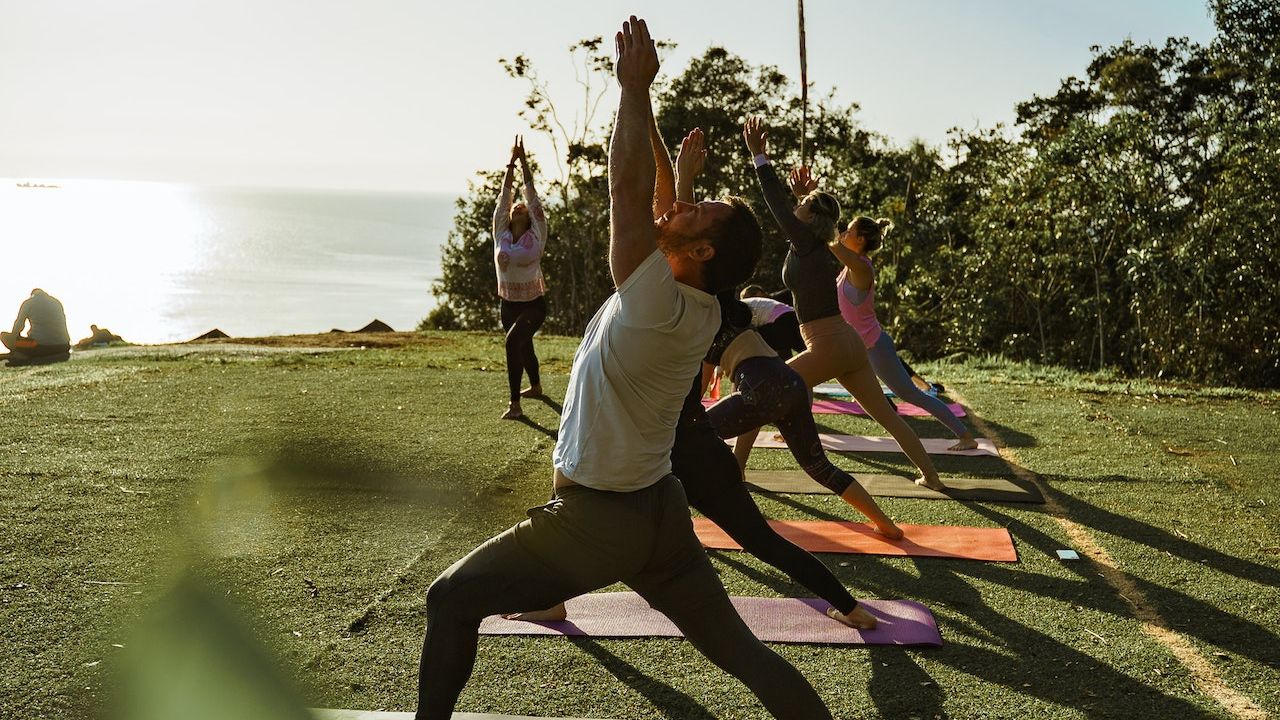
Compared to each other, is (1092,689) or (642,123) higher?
(642,123)

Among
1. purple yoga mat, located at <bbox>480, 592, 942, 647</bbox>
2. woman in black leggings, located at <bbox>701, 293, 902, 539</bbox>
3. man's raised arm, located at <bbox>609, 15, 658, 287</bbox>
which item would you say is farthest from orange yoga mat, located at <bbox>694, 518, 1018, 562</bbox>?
man's raised arm, located at <bbox>609, 15, 658, 287</bbox>

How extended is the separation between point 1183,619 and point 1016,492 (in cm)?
219

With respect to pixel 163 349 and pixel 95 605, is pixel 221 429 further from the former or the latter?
pixel 163 349

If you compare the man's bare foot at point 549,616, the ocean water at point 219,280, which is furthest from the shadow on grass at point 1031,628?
the ocean water at point 219,280

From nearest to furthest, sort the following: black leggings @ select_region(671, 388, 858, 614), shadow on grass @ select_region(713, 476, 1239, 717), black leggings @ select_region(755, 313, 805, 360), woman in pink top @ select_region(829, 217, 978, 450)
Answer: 1. shadow on grass @ select_region(713, 476, 1239, 717)
2. black leggings @ select_region(671, 388, 858, 614)
3. black leggings @ select_region(755, 313, 805, 360)
4. woman in pink top @ select_region(829, 217, 978, 450)

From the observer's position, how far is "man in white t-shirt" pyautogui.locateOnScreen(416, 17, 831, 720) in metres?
2.61

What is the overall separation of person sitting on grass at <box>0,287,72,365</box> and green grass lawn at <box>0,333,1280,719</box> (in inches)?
133

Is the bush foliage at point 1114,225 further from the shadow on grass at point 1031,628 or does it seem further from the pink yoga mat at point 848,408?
the shadow on grass at point 1031,628

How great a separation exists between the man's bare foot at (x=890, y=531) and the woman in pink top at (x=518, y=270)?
166 inches

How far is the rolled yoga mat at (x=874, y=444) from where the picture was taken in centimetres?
819

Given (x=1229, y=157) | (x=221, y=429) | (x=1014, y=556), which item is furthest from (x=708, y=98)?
(x=1014, y=556)

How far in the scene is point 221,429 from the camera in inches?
339

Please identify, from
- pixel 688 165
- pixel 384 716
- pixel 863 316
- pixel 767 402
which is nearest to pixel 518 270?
pixel 863 316

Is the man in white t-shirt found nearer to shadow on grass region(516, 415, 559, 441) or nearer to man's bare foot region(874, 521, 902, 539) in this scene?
man's bare foot region(874, 521, 902, 539)
